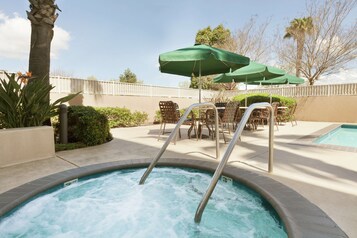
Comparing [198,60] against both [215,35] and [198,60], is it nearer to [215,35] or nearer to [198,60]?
[198,60]

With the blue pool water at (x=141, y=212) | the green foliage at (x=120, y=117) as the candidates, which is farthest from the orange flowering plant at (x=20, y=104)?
the green foliage at (x=120, y=117)

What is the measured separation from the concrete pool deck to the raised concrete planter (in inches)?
6.7

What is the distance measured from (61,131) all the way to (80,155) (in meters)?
1.11

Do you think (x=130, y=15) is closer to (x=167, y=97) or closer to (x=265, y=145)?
(x=167, y=97)

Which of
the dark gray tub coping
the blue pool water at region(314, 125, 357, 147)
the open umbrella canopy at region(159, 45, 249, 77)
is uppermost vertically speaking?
the open umbrella canopy at region(159, 45, 249, 77)

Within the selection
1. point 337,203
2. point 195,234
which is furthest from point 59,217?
point 337,203

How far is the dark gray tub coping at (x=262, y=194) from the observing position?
160 centimetres

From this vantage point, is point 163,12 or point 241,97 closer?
point 241,97

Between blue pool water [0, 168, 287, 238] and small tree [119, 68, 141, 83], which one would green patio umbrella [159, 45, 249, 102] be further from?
small tree [119, 68, 141, 83]

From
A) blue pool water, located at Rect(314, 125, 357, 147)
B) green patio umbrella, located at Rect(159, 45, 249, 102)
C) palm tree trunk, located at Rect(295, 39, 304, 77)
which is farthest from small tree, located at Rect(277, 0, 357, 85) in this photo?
green patio umbrella, located at Rect(159, 45, 249, 102)

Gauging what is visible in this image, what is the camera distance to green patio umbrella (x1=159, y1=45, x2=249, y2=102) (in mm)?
4484

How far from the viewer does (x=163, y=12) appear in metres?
15.9

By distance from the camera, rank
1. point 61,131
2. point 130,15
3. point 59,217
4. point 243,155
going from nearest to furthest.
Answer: point 59,217 → point 243,155 → point 61,131 → point 130,15

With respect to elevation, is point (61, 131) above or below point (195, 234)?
above
